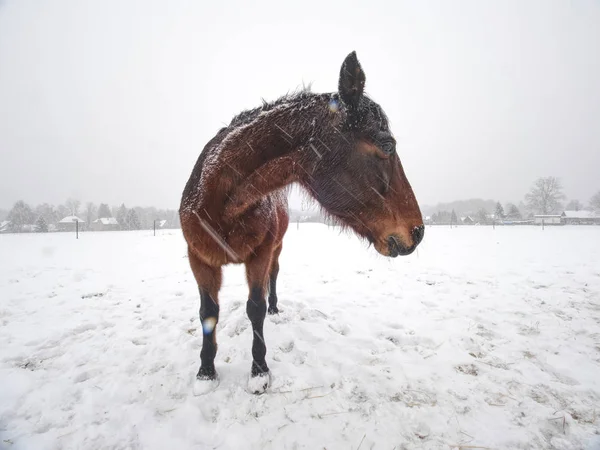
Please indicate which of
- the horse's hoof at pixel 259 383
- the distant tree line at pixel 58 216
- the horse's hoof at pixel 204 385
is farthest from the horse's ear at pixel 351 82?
the distant tree line at pixel 58 216

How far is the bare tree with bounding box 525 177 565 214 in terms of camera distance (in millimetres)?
64438

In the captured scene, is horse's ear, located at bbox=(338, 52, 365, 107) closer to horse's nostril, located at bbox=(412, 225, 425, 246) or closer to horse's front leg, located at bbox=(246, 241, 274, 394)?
horse's nostril, located at bbox=(412, 225, 425, 246)

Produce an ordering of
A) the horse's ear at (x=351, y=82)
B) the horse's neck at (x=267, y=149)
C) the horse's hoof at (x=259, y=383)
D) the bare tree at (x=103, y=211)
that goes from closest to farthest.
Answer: the horse's ear at (x=351, y=82) → the horse's neck at (x=267, y=149) → the horse's hoof at (x=259, y=383) → the bare tree at (x=103, y=211)

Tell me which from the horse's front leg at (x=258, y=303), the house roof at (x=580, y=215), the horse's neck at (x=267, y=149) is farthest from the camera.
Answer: the house roof at (x=580, y=215)

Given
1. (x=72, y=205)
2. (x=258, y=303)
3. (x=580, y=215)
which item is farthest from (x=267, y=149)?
Answer: (x=72, y=205)

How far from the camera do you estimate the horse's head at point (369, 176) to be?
2186mm

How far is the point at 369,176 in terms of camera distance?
223 cm

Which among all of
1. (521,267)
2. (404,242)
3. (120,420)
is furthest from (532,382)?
(521,267)

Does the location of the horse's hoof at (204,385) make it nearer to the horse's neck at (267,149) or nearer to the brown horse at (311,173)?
the brown horse at (311,173)

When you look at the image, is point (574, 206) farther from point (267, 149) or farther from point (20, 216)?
point (20, 216)

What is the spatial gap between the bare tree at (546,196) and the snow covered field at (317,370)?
81.7 m

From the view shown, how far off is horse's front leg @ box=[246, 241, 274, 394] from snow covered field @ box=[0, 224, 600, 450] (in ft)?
0.55

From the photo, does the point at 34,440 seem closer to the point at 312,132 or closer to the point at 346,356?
the point at 346,356

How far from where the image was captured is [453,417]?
2.40 meters
